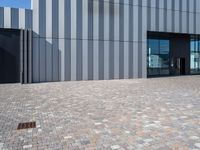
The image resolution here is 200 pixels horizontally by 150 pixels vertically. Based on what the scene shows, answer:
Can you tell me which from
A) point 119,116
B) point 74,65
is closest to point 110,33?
point 74,65

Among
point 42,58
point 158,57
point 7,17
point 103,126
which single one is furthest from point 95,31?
point 103,126

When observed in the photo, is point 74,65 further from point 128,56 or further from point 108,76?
point 128,56

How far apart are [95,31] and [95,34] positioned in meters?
0.27

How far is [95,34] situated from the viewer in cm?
2156

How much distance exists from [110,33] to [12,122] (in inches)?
657

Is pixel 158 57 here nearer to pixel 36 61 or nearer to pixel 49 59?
pixel 49 59

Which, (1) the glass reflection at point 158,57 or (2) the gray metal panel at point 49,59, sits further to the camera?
(1) the glass reflection at point 158,57

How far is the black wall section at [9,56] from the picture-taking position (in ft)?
63.2

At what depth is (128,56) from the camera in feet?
75.0

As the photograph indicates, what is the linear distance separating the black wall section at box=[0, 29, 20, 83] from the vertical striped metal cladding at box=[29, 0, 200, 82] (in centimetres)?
98

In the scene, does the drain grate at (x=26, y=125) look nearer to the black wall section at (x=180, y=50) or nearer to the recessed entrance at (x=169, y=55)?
the recessed entrance at (x=169, y=55)

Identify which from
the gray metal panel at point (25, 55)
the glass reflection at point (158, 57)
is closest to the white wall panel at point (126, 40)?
the glass reflection at point (158, 57)

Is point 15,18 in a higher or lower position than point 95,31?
higher

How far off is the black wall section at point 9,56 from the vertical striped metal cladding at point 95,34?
3.23 ft
